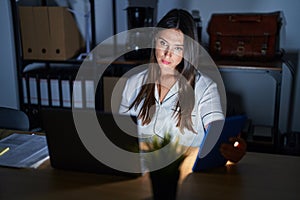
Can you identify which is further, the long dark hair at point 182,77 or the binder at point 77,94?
the binder at point 77,94

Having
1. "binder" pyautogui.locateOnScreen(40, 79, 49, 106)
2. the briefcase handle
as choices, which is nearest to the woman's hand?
the briefcase handle

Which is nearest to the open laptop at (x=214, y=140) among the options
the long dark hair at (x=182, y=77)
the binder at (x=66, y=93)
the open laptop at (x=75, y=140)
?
the open laptop at (x=75, y=140)

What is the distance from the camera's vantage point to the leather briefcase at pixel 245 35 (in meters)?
2.59

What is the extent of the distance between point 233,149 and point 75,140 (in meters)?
0.58

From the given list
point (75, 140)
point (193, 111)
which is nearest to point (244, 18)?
point (193, 111)

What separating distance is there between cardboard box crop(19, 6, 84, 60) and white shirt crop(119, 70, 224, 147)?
1.00 m

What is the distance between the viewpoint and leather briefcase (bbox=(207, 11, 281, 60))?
8.50 feet

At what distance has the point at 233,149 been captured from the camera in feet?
4.67

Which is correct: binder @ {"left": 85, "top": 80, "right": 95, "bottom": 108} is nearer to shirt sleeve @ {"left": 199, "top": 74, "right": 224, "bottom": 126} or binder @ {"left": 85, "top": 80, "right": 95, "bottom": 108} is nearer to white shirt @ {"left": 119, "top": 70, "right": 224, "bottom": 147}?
white shirt @ {"left": 119, "top": 70, "right": 224, "bottom": 147}

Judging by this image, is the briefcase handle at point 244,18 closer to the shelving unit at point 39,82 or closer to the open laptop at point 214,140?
the shelving unit at point 39,82

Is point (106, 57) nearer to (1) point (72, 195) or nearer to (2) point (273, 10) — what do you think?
(2) point (273, 10)

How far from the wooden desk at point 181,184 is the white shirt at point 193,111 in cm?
39

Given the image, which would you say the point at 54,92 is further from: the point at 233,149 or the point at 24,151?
the point at 233,149

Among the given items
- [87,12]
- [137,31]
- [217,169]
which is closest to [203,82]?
[217,169]
